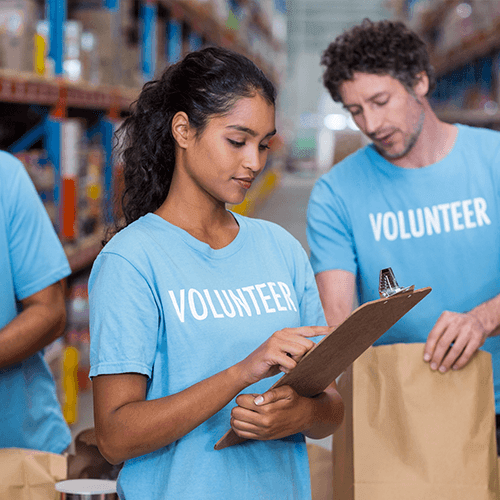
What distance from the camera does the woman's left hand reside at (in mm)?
1124

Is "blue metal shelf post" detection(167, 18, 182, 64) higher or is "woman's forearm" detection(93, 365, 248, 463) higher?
"blue metal shelf post" detection(167, 18, 182, 64)

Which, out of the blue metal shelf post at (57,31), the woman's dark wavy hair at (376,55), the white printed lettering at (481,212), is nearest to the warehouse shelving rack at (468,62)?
the blue metal shelf post at (57,31)

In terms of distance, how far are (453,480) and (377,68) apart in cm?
114

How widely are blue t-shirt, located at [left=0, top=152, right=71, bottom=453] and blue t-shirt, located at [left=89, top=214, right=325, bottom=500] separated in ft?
1.93

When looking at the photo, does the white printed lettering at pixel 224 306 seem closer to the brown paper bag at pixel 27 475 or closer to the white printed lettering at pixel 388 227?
the brown paper bag at pixel 27 475

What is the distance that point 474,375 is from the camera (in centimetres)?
148

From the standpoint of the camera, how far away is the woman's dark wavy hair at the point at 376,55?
6.43ft

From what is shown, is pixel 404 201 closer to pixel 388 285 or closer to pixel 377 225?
pixel 377 225

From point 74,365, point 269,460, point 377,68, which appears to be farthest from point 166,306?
point 74,365

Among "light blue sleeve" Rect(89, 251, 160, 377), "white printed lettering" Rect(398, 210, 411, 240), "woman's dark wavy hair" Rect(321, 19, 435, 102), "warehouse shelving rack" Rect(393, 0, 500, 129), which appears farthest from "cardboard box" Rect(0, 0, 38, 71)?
"warehouse shelving rack" Rect(393, 0, 500, 129)

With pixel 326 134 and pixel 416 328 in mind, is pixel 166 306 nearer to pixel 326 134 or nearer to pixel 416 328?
pixel 416 328

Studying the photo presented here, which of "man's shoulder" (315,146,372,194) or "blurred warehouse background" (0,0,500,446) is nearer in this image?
"man's shoulder" (315,146,372,194)

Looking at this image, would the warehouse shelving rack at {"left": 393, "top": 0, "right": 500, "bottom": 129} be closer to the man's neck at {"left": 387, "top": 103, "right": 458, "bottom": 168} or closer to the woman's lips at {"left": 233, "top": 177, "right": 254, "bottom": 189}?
the man's neck at {"left": 387, "top": 103, "right": 458, "bottom": 168}

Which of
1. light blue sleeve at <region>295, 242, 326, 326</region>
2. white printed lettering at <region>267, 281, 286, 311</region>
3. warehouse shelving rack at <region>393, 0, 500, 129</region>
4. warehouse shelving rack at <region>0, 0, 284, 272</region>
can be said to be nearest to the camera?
white printed lettering at <region>267, 281, 286, 311</region>
